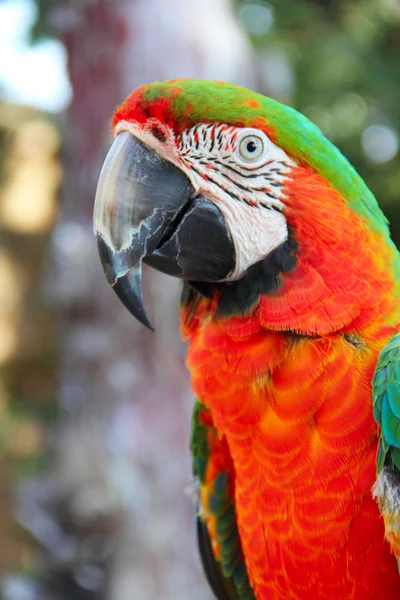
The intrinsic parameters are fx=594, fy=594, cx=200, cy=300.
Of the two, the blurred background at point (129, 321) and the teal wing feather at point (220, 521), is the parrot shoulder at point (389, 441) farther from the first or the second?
the blurred background at point (129, 321)

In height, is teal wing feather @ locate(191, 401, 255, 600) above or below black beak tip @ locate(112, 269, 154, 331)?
below

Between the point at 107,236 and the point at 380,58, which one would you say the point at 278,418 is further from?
the point at 380,58

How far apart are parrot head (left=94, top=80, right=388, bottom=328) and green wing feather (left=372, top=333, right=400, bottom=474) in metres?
0.25

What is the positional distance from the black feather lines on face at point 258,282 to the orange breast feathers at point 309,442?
3 cm

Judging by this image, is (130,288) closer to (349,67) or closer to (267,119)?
(267,119)

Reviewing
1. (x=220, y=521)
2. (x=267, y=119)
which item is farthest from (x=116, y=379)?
(x=267, y=119)

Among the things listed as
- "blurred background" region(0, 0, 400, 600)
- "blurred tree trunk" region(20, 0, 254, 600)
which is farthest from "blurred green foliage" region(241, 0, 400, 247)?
"blurred tree trunk" region(20, 0, 254, 600)

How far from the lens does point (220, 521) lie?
1639 mm

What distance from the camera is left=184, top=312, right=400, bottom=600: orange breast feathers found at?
1.18m

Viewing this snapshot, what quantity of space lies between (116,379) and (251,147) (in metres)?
1.96

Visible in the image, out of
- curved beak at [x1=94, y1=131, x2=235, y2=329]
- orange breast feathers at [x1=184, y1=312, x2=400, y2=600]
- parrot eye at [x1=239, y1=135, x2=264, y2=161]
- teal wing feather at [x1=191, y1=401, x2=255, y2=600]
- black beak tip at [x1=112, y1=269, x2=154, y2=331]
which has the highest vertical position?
parrot eye at [x1=239, y1=135, x2=264, y2=161]

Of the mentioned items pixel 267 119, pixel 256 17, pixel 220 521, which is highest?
pixel 256 17

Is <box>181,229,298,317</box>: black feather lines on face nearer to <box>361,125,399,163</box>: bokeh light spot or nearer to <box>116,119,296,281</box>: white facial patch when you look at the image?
<box>116,119,296,281</box>: white facial patch

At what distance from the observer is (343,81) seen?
3551mm
